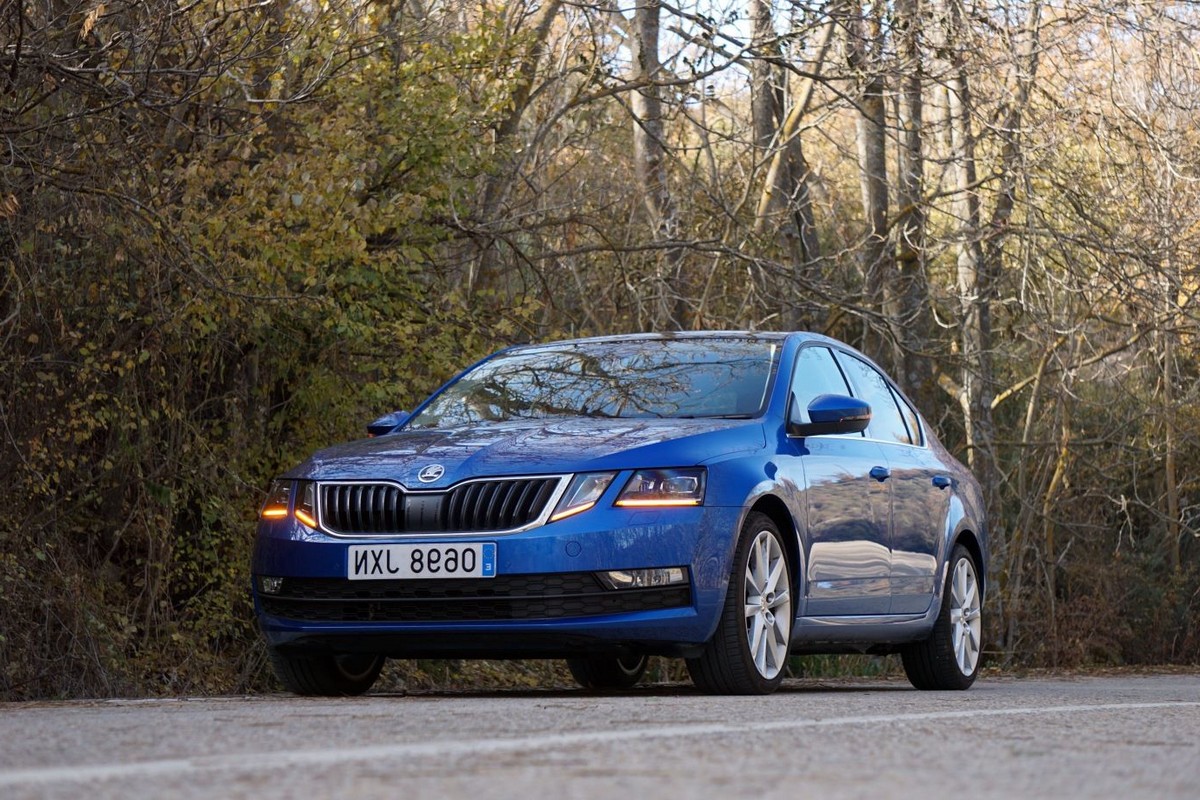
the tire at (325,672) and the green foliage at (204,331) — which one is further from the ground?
the green foliage at (204,331)

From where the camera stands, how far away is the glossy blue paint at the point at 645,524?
7.94m

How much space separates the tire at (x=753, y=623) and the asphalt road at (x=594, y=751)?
27.5 inches

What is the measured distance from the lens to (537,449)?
8203mm

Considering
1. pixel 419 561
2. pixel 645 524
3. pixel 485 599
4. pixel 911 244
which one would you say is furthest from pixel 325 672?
pixel 911 244

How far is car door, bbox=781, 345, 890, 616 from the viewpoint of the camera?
9.06m

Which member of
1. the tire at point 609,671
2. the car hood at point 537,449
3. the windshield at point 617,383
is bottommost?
the tire at point 609,671

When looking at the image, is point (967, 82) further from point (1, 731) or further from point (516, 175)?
point (1, 731)

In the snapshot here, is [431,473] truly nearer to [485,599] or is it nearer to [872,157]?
[485,599]

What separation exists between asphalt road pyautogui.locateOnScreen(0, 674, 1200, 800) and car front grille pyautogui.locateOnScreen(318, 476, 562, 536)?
0.78 metres

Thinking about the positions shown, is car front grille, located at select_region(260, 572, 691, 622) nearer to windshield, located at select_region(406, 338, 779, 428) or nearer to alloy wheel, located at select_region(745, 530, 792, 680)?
alloy wheel, located at select_region(745, 530, 792, 680)

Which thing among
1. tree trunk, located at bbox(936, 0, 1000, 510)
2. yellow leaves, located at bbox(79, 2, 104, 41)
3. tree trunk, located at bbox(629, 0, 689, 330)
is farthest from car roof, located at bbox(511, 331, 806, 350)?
tree trunk, located at bbox(936, 0, 1000, 510)

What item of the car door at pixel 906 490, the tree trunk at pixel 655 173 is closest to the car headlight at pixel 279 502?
the car door at pixel 906 490

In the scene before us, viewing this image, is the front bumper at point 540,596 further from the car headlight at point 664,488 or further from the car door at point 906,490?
the car door at point 906,490

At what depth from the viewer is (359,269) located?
1348cm
